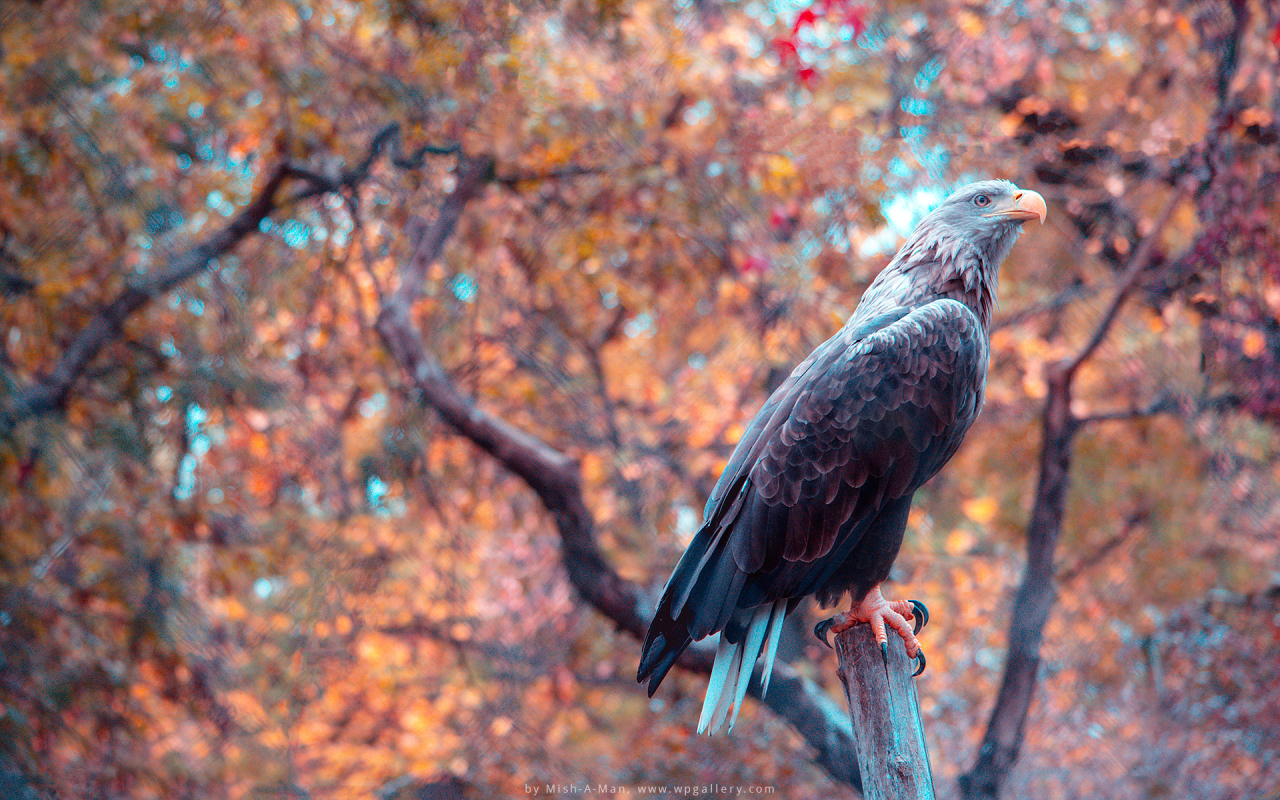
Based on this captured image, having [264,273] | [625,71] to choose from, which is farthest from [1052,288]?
[264,273]

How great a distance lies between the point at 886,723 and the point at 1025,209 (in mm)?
1735

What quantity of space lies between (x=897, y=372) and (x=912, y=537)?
377cm

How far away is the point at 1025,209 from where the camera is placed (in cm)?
311

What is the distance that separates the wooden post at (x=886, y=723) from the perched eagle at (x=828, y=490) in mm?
107

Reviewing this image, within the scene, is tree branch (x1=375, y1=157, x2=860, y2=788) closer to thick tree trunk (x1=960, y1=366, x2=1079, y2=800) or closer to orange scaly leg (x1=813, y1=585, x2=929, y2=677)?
thick tree trunk (x1=960, y1=366, x2=1079, y2=800)

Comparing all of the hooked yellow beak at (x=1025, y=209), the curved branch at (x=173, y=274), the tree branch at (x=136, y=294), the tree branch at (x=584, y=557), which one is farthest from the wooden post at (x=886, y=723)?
the tree branch at (x=136, y=294)

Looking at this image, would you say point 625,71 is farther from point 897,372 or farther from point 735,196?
point 897,372

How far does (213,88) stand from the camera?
18.2 feet

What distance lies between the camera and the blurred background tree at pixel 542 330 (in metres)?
5.00

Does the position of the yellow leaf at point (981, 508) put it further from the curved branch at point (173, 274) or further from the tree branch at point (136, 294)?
the tree branch at point (136, 294)

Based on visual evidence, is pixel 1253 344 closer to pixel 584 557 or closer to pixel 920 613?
pixel 920 613

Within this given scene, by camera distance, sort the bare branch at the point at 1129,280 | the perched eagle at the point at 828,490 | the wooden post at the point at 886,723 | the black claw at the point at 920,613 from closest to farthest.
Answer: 1. the wooden post at the point at 886,723
2. the perched eagle at the point at 828,490
3. the black claw at the point at 920,613
4. the bare branch at the point at 1129,280

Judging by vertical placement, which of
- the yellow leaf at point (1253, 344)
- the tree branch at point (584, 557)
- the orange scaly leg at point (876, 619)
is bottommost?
the orange scaly leg at point (876, 619)

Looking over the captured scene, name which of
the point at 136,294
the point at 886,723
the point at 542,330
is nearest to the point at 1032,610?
the point at 886,723
